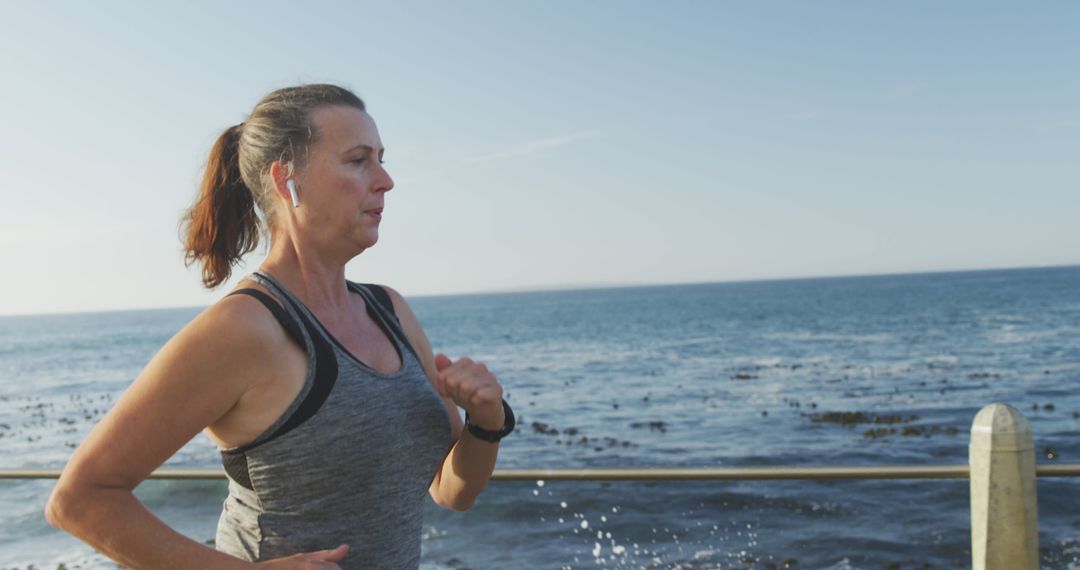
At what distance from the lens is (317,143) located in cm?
170

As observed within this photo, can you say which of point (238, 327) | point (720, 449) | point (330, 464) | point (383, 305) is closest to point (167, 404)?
point (238, 327)

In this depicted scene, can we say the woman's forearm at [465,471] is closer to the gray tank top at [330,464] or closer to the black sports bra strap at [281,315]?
the gray tank top at [330,464]

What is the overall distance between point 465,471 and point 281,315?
0.62m

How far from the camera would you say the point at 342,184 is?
1695 mm

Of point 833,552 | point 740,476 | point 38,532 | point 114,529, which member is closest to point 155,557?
point 114,529

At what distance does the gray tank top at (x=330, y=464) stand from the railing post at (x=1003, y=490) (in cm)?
219

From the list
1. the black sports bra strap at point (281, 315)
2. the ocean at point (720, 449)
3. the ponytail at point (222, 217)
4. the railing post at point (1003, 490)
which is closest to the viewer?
the black sports bra strap at point (281, 315)

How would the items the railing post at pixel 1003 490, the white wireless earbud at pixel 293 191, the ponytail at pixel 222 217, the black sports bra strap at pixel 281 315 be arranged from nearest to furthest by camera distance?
1. the black sports bra strap at pixel 281 315
2. the white wireless earbud at pixel 293 191
3. the ponytail at pixel 222 217
4. the railing post at pixel 1003 490

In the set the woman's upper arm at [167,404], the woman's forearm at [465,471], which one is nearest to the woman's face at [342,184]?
the woman's upper arm at [167,404]

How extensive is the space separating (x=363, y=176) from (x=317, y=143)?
0.11 m

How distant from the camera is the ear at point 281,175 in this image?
5.63 feet

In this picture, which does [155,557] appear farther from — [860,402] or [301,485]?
[860,402]

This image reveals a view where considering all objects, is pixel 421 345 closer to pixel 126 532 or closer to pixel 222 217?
pixel 222 217

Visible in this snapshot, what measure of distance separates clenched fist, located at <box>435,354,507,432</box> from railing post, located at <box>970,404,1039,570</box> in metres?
2.06
